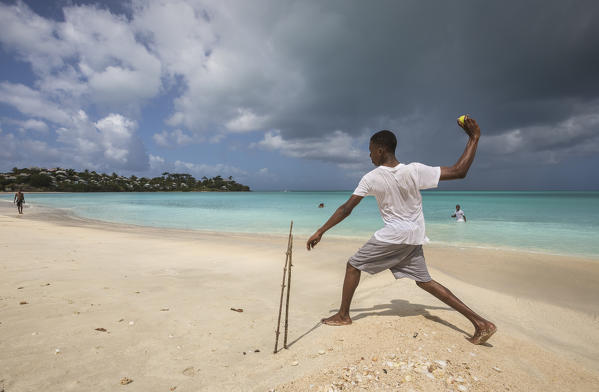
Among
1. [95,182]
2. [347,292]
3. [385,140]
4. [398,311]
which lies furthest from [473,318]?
[95,182]

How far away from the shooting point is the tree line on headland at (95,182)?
81.6m

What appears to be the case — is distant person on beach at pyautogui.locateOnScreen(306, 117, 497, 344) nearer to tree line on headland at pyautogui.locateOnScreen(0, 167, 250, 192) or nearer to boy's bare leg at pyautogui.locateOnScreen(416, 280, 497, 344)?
boy's bare leg at pyautogui.locateOnScreen(416, 280, 497, 344)

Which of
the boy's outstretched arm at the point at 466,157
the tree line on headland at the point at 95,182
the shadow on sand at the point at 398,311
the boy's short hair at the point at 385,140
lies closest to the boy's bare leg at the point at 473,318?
the shadow on sand at the point at 398,311

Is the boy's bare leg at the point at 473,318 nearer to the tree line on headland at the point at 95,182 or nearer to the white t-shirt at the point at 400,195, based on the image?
the white t-shirt at the point at 400,195

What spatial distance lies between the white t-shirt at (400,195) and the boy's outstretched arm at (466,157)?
0.09 m

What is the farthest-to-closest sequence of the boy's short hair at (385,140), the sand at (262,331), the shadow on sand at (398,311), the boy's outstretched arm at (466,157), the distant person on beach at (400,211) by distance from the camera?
1. the shadow on sand at (398,311)
2. the boy's short hair at (385,140)
3. the distant person on beach at (400,211)
4. the boy's outstretched arm at (466,157)
5. the sand at (262,331)

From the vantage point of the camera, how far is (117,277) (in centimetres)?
513

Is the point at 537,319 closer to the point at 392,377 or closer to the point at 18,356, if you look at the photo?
the point at 392,377

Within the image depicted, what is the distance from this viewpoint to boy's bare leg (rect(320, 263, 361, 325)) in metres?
3.10

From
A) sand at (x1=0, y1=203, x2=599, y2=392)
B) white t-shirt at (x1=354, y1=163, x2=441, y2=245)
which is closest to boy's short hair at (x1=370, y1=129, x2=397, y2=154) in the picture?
white t-shirt at (x1=354, y1=163, x2=441, y2=245)

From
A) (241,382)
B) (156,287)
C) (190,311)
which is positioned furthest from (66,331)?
(241,382)

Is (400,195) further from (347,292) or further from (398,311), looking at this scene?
(398,311)

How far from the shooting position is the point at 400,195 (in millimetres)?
2871

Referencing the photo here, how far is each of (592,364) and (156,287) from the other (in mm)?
5741
